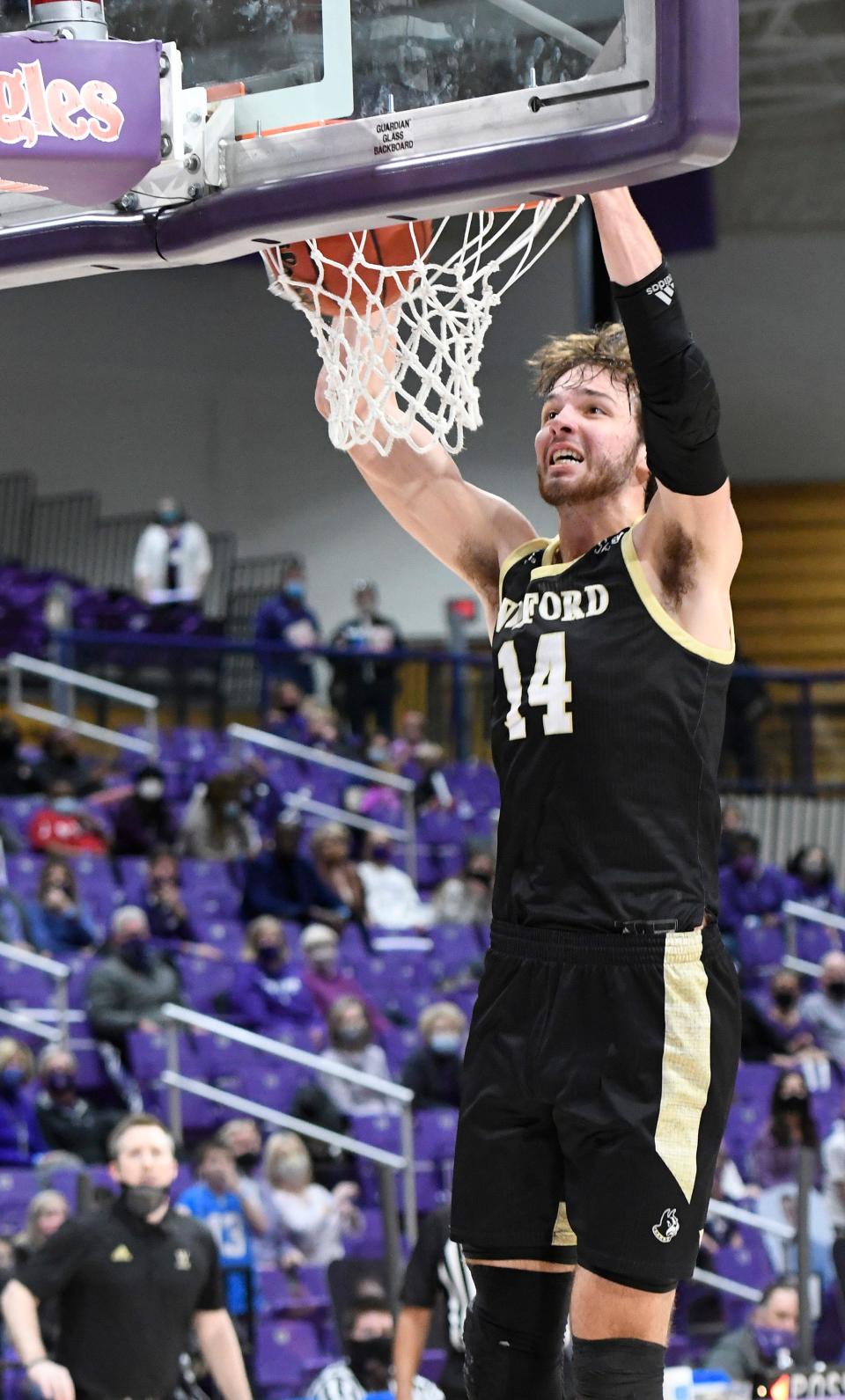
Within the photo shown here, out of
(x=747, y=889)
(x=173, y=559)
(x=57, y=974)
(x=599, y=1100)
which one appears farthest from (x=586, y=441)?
(x=173, y=559)

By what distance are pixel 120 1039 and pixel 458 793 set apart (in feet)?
14.5

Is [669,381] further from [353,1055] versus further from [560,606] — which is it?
[353,1055]

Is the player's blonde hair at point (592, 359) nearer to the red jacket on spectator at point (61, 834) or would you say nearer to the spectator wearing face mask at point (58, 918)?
the spectator wearing face mask at point (58, 918)

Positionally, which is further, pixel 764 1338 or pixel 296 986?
pixel 296 986

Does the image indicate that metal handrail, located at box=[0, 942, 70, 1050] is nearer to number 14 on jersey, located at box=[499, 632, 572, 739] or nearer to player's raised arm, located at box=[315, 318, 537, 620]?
player's raised arm, located at box=[315, 318, 537, 620]

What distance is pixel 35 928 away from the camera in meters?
9.75

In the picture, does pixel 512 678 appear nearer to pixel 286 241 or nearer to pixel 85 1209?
pixel 286 241

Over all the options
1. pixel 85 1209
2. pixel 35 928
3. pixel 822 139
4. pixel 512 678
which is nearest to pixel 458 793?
pixel 35 928

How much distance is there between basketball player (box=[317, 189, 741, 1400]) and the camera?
2783 mm

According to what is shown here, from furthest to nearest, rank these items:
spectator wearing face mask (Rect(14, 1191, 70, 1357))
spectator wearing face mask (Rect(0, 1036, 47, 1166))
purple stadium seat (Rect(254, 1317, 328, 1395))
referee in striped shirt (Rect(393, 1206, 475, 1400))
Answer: spectator wearing face mask (Rect(0, 1036, 47, 1166)), purple stadium seat (Rect(254, 1317, 328, 1395)), spectator wearing face mask (Rect(14, 1191, 70, 1357)), referee in striped shirt (Rect(393, 1206, 475, 1400))

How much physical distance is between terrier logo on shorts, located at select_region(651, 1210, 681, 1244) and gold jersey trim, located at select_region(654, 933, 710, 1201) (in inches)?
1.7

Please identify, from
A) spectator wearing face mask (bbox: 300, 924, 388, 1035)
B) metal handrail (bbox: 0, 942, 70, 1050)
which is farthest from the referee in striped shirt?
spectator wearing face mask (bbox: 300, 924, 388, 1035)

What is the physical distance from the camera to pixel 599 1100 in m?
2.82

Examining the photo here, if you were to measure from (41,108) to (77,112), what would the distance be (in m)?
0.05
